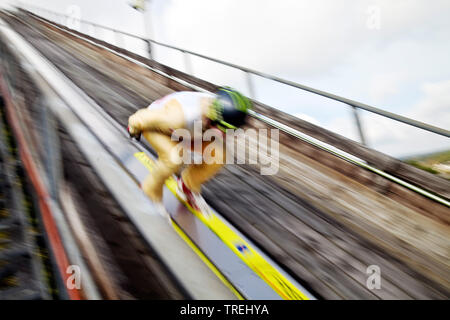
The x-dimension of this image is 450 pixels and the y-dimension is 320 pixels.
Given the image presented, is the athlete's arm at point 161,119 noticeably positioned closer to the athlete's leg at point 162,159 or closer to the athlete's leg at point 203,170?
the athlete's leg at point 162,159

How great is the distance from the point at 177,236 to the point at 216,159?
0.86m

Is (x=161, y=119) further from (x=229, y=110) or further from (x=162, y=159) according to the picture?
(x=229, y=110)

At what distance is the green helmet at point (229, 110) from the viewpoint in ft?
8.00

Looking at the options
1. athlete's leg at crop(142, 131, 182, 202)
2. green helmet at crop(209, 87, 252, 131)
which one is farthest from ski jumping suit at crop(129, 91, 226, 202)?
green helmet at crop(209, 87, 252, 131)

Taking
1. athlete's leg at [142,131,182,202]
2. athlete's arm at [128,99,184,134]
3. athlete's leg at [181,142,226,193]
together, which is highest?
athlete's arm at [128,99,184,134]

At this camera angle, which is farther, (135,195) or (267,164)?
(267,164)

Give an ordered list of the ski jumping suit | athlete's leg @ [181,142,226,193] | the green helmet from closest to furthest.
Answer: the green helmet < the ski jumping suit < athlete's leg @ [181,142,226,193]

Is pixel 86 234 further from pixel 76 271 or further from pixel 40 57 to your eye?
pixel 40 57

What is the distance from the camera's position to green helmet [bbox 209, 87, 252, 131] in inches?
96.0

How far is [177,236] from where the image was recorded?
2865mm

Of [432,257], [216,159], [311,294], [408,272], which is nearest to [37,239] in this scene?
[216,159]

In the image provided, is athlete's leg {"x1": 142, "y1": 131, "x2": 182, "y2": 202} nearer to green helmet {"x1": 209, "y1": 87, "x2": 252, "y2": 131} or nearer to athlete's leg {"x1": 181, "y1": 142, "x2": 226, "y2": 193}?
athlete's leg {"x1": 181, "y1": 142, "x2": 226, "y2": 193}

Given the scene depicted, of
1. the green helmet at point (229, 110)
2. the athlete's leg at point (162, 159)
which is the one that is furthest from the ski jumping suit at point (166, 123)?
the green helmet at point (229, 110)

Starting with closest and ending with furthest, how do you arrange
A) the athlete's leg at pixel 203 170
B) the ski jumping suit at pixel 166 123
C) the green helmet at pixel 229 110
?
the green helmet at pixel 229 110
the ski jumping suit at pixel 166 123
the athlete's leg at pixel 203 170
